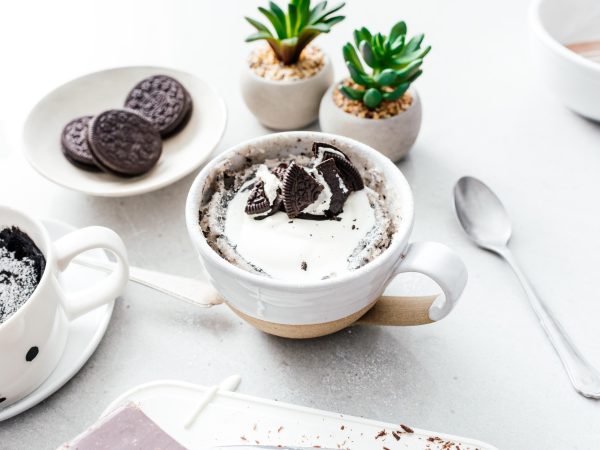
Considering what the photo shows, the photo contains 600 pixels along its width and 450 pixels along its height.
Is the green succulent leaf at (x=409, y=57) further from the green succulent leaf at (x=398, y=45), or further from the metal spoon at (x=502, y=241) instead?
the metal spoon at (x=502, y=241)

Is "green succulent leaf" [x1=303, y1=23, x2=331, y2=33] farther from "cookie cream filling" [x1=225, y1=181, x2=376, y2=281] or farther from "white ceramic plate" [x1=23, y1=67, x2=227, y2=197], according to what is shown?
"cookie cream filling" [x1=225, y1=181, x2=376, y2=281]

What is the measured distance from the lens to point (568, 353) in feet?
3.06

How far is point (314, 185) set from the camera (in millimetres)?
921

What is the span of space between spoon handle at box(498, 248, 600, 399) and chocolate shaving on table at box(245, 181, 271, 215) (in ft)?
1.47

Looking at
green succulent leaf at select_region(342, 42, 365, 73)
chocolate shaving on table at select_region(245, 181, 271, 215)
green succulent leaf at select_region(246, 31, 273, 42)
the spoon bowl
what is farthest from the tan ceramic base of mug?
green succulent leaf at select_region(246, 31, 273, 42)

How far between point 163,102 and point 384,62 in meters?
0.46

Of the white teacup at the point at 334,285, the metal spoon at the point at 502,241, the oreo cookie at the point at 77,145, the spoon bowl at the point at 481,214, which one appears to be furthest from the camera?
the oreo cookie at the point at 77,145

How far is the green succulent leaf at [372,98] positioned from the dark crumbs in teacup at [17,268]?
0.63 metres

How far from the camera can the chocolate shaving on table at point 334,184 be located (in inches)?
36.5

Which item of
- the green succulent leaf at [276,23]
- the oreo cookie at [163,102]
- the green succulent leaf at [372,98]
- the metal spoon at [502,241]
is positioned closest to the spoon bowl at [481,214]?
the metal spoon at [502,241]

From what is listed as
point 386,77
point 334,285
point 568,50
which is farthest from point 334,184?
point 568,50

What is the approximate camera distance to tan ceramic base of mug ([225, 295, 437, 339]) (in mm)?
874

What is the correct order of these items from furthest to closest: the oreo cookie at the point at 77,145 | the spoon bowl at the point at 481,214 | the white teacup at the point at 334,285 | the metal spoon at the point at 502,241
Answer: the oreo cookie at the point at 77,145 → the spoon bowl at the point at 481,214 → the metal spoon at the point at 502,241 → the white teacup at the point at 334,285

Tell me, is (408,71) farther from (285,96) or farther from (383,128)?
(285,96)
